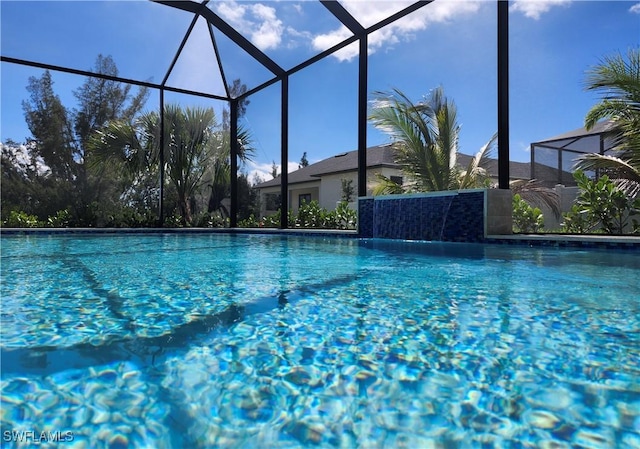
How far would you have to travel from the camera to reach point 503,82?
22.8ft

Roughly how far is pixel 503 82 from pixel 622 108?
1.99m

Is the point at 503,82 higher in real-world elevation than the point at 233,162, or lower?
higher

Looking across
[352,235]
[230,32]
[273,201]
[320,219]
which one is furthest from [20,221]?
[273,201]

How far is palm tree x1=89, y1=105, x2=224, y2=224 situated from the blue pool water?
37.0 feet

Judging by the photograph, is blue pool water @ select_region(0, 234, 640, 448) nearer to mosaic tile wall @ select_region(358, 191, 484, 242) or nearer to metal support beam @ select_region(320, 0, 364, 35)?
mosaic tile wall @ select_region(358, 191, 484, 242)

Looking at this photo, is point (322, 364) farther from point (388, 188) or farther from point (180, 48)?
point (180, 48)

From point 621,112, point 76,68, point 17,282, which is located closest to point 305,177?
point 76,68

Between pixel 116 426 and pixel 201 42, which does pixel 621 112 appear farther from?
pixel 201 42

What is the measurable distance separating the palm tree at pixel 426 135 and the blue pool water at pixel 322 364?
6.42 metres

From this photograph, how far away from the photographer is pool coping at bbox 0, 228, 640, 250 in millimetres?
5805

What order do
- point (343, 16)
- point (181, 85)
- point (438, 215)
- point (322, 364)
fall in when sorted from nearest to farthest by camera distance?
point (322, 364) < point (438, 215) < point (343, 16) < point (181, 85)

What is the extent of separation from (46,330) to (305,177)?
19564 mm

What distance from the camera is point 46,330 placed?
2193 millimetres

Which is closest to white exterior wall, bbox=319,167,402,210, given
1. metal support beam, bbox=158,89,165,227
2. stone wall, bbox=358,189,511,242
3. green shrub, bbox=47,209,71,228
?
metal support beam, bbox=158,89,165,227
